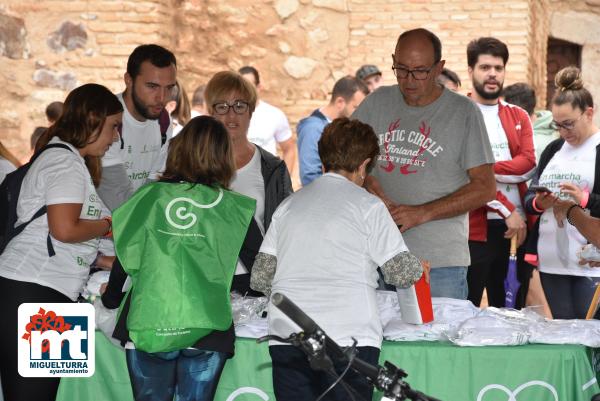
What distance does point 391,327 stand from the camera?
3.85 metres

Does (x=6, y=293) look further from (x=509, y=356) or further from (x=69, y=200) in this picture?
(x=509, y=356)

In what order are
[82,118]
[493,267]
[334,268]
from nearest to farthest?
1. [334,268]
2. [82,118]
3. [493,267]

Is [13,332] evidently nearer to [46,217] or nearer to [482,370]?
[46,217]

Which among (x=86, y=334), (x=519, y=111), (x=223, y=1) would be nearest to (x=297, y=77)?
(x=223, y=1)

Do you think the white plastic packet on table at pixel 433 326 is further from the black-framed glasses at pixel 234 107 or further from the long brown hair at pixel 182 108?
the long brown hair at pixel 182 108

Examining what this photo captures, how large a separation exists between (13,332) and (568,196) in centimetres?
281

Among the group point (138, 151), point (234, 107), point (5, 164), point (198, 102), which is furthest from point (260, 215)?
point (198, 102)

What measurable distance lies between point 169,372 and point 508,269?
2795 millimetres

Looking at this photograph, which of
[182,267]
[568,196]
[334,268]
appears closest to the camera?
[334,268]

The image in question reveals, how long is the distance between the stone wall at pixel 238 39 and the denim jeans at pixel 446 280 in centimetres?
538

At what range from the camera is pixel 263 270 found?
353 centimetres

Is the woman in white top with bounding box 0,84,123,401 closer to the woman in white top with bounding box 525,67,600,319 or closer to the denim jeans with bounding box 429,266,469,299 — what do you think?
the denim jeans with bounding box 429,266,469,299

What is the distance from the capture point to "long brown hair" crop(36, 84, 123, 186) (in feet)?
12.6

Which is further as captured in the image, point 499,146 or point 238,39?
point 238,39
